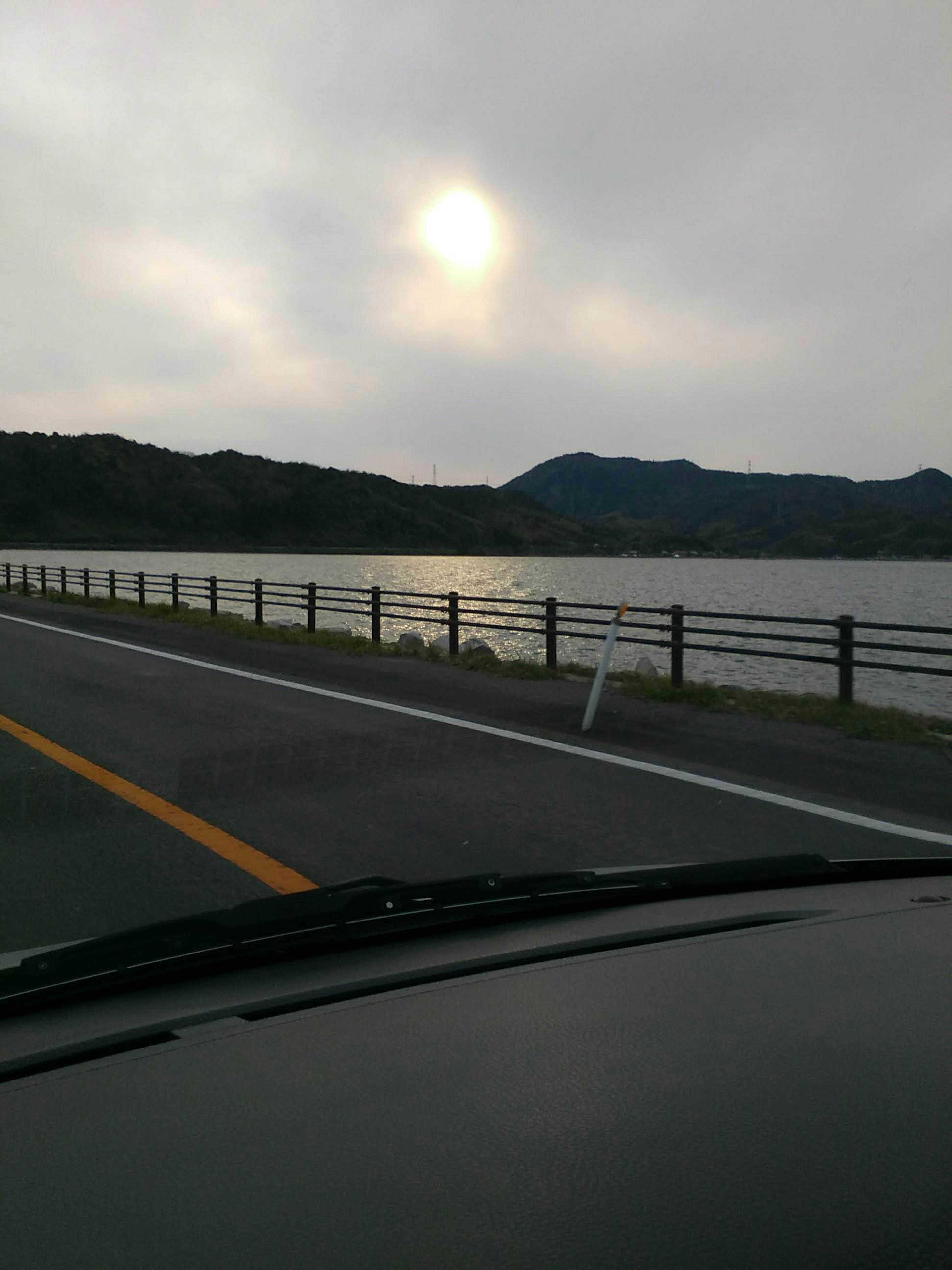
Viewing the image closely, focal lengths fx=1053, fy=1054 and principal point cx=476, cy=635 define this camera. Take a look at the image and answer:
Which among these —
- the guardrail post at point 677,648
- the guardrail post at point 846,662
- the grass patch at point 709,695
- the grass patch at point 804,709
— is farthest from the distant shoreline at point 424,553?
the guardrail post at point 846,662

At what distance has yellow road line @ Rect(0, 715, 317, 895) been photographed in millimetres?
5230

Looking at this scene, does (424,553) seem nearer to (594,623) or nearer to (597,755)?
(594,623)

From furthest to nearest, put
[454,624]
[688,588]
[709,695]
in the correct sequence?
[688,588] < [454,624] < [709,695]

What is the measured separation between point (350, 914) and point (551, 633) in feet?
38.9

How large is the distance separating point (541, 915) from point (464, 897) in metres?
0.29

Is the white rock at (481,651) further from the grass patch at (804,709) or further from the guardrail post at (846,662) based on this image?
the guardrail post at (846,662)

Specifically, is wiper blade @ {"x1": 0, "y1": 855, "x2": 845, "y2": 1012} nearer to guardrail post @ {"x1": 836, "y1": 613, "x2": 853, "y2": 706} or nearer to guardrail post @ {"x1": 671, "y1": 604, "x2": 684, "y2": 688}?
guardrail post @ {"x1": 836, "y1": 613, "x2": 853, "y2": 706}

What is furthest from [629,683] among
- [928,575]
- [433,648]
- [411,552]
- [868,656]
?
[411,552]

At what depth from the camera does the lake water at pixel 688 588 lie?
20969 mm

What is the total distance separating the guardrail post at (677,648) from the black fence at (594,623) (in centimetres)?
2

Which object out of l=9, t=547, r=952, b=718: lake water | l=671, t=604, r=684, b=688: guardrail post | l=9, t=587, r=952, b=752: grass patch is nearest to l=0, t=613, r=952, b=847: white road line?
l=9, t=587, r=952, b=752: grass patch

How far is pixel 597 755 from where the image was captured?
28.6ft

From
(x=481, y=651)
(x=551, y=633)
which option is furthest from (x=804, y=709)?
(x=481, y=651)

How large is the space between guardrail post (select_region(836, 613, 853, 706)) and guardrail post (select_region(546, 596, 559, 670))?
14.2ft
